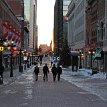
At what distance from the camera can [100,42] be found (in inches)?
3253

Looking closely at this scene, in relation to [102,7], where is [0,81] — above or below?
below

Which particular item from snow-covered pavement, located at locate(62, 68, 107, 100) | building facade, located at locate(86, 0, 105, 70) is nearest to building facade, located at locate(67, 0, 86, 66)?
building facade, located at locate(86, 0, 105, 70)

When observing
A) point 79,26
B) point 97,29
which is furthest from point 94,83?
point 79,26

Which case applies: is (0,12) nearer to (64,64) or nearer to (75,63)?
(75,63)

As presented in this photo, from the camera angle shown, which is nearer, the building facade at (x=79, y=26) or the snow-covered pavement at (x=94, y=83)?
the snow-covered pavement at (x=94, y=83)

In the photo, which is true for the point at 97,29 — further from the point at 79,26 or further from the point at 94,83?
the point at 79,26

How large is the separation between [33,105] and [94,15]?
7517 cm

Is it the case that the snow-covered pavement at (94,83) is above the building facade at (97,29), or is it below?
below

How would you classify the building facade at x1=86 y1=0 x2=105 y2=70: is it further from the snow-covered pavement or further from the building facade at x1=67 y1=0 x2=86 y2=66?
the snow-covered pavement

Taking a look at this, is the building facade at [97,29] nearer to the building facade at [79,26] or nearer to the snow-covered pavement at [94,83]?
the building facade at [79,26]

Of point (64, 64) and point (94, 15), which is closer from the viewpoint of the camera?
point (94, 15)

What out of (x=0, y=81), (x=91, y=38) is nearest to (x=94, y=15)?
(x=91, y=38)

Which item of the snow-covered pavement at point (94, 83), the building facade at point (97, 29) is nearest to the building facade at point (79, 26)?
the building facade at point (97, 29)

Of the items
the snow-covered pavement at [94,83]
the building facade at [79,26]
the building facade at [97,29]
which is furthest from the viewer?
the building facade at [79,26]
